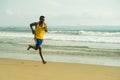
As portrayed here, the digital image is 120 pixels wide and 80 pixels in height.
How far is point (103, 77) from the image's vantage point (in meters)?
7.10

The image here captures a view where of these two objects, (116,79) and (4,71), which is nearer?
(116,79)

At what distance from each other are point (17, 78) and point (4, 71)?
1.03m

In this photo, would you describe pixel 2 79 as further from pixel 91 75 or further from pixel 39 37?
pixel 39 37

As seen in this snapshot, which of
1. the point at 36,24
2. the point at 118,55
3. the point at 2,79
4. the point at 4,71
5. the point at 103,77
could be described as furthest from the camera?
the point at 118,55

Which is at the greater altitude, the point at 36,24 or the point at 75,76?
the point at 36,24

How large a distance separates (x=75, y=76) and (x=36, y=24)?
3.21m

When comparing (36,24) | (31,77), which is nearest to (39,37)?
(36,24)

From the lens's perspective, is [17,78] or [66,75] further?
[66,75]

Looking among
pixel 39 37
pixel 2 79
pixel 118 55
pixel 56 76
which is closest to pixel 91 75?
pixel 56 76

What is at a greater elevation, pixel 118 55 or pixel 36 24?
pixel 36 24

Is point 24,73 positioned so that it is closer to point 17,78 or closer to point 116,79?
point 17,78

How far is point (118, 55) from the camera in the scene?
12.8 metres

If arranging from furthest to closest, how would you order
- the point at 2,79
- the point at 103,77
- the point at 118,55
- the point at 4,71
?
the point at 118,55 → the point at 4,71 → the point at 103,77 → the point at 2,79

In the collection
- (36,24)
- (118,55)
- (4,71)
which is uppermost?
(36,24)
